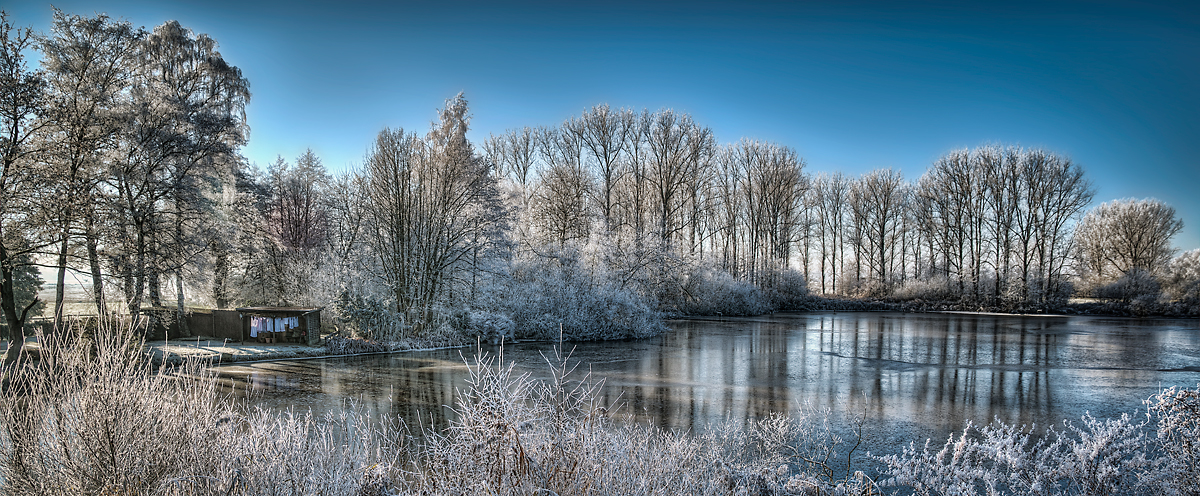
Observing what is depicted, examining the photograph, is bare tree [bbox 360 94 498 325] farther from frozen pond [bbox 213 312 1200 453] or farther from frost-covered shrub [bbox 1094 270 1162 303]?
frost-covered shrub [bbox 1094 270 1162 303]

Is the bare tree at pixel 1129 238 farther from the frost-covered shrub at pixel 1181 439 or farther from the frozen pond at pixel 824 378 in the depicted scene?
the frost-covered shrub at pixel 1181 439

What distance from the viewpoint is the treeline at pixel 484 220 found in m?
14.2

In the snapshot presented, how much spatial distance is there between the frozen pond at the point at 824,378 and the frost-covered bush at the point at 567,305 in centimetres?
144

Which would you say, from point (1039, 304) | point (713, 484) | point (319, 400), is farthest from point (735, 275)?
point (713, 484)

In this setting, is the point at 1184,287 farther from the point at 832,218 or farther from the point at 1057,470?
the point at 1057,470

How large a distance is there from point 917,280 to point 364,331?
4252 cm

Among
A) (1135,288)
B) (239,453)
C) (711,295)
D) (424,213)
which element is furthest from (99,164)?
(1135,288)

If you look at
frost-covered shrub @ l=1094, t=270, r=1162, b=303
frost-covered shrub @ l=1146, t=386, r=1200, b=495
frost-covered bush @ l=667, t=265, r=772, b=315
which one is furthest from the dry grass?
frost-covered shrub @ l=1094, t=270, r=1162, b=303

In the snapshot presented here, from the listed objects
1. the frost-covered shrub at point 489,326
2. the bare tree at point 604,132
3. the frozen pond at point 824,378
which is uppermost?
the bare tree at point 604,132

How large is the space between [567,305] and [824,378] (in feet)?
35.0

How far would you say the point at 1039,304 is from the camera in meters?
39.2

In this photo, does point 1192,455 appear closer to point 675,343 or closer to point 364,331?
point 675,343

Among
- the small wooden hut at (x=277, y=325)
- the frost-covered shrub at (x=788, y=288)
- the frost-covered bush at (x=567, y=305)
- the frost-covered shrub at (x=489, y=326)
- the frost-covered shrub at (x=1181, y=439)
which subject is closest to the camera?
the frost-covered shrub at (x=1181, y=439)

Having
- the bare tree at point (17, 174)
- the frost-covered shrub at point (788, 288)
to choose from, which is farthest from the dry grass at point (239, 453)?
the frost-covered shrub at point (788, 288)
